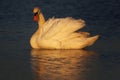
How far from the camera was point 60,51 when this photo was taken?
1236 cm

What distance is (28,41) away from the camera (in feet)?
43.6

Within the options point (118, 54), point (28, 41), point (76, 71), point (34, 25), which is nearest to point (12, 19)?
point (34, 25)

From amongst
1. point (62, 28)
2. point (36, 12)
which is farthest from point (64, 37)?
point (36, 12)

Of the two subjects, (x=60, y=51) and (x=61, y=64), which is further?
(x=60, y=51)

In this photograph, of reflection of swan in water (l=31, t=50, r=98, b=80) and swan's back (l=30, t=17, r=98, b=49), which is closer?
reflection of swan in water (l=31, t=50, r=98, b=80)

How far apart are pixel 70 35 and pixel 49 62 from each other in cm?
194

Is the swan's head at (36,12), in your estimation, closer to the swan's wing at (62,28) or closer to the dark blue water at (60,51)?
the dark blue water at (60,51)

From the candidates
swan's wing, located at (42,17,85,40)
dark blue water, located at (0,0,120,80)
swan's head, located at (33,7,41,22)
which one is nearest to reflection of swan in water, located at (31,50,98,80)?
dark blue water, located at (0,0,120,80)

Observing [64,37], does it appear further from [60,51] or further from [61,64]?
[61,64]

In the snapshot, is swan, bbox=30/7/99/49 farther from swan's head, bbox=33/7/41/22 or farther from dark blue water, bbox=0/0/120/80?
swan's head, bbox=33/7/41/22

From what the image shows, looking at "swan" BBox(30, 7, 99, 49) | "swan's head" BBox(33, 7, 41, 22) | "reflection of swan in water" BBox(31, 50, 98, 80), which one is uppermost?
"swan's head" BBox(33, 7, 41, 22)

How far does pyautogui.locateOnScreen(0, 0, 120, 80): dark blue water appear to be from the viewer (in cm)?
973

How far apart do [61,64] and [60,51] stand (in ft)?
6.04

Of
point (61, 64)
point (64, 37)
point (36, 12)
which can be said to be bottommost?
point (61, 64)
